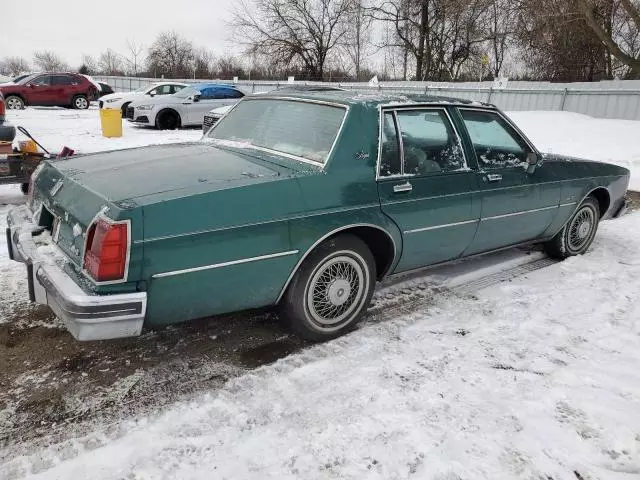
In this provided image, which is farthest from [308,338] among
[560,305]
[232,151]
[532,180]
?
[532,180]

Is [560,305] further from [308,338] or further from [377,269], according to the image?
[308,338]

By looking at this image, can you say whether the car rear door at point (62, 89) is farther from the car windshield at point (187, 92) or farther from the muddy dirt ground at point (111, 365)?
the muddy dirt ground at point (111, 365)

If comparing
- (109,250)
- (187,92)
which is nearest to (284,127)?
(109,250)

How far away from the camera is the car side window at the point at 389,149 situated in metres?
3.44

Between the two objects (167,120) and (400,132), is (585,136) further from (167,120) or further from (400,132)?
(400,132)

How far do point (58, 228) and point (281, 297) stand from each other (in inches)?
54.0

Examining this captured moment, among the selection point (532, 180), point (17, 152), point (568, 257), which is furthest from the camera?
point (17, 152)

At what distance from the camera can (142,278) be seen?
2.55 metres

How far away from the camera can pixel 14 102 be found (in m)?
20.5

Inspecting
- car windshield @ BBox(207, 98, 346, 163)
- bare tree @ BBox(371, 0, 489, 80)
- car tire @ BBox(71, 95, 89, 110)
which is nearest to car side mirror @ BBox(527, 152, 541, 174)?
car windshield @ BBox(207, 98, 346, 163)

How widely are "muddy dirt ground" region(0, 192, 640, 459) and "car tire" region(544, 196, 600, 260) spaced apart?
2.25 metres

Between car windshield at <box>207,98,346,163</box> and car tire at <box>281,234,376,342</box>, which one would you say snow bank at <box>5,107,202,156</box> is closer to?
car windshield at <box>207,98,346,163</box>

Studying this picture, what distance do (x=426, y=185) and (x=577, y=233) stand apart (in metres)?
2.43

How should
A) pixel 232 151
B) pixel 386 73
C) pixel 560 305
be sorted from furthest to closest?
pixel 386 73 → pixel 560 305 → pixel 232 151
